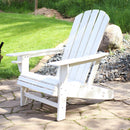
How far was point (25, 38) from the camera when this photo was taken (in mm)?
7359

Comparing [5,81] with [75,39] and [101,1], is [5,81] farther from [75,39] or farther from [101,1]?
[101,1]

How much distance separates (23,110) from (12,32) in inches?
214

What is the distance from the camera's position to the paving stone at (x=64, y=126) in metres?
2.72

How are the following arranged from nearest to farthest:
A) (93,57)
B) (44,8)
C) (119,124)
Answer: (119,124) → (93,57) → (44,8)

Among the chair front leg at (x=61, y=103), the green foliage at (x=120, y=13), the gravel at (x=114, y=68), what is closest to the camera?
the chair front leg at (x=61, y=103)

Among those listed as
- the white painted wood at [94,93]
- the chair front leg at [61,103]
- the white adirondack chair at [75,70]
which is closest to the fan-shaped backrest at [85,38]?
the white adirondack chair at [75,70]

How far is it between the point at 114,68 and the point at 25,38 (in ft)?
11.0

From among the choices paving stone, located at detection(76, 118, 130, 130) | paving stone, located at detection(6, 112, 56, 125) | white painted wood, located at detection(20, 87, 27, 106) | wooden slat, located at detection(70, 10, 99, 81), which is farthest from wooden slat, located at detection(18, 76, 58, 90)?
wooden slat, located at detection(70, 10, 99, 81)

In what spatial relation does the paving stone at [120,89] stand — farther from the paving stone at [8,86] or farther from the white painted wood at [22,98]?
the paving stone at [8,86]

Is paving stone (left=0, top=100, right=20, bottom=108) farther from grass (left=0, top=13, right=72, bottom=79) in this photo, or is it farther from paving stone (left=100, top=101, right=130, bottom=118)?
grass (left=0, top=13, right=72, bottom=79)

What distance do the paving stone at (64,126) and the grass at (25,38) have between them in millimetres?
2332

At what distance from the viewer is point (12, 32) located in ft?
27.4

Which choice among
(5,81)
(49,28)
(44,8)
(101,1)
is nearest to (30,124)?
(5,81)

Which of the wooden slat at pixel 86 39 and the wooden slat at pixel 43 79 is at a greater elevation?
the wooden slat at pixel 86 39
